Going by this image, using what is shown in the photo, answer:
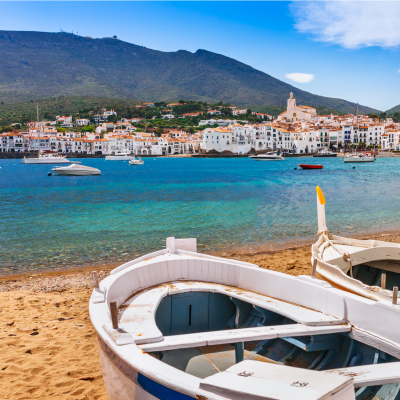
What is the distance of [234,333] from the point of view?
3.10 metres

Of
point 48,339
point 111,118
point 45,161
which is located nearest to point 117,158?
point 45,161

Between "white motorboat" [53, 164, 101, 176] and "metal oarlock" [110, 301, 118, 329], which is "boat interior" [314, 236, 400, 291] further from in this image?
"white motorboat" [53, 164, 101, 176]

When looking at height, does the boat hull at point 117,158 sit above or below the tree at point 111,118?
below

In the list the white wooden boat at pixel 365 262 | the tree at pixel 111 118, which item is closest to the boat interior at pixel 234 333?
the white wooden boat at pixel 365 262

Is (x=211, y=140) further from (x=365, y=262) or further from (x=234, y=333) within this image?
(x=234, y=333)

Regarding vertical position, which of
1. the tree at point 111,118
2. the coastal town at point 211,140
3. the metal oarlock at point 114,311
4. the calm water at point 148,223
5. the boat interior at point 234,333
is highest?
the tree at point 111,118

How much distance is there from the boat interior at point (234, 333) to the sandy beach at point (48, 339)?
1.13 m

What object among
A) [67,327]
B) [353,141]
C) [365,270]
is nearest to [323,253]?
[365,270]

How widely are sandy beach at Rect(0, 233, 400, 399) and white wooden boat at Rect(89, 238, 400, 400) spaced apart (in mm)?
1199

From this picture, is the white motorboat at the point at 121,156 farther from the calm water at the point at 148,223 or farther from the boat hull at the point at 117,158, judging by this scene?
the calm water at the point at 148,223

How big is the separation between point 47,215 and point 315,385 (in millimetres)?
19086

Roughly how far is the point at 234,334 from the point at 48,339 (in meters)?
3.32

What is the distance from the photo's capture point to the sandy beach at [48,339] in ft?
13.2

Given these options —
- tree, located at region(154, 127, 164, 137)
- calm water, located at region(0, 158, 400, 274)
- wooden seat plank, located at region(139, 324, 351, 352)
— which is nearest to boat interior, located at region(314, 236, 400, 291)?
wooden seat plank, located at region(139, 324, 351, 352)
